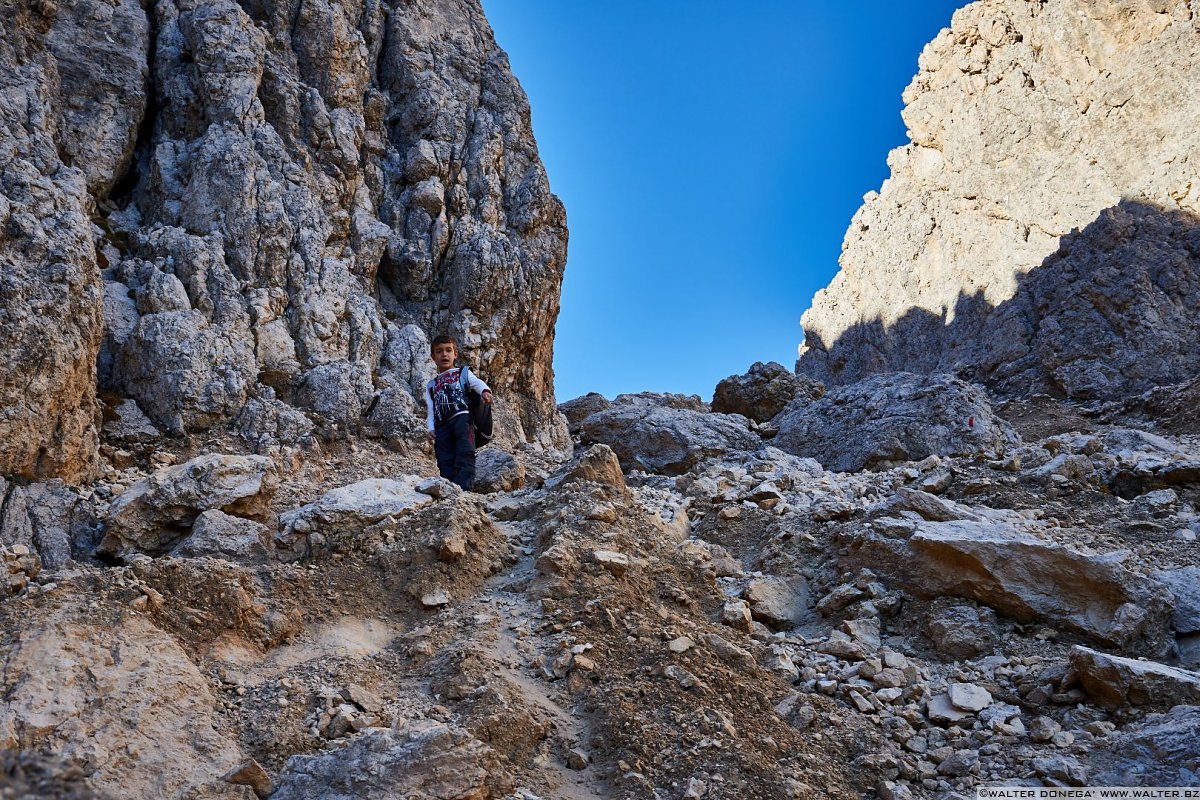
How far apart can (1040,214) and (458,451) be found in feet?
118

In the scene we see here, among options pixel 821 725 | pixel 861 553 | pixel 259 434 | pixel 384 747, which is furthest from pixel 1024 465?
pixel 259 434

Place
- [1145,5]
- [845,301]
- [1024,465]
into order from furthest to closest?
1. [845,301]
2. [1145,5]
3. [1024,465]

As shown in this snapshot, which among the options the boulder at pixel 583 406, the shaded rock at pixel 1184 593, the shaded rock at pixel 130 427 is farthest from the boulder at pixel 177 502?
the boulder at pixel 583 406

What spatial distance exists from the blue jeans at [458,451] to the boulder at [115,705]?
5.06 metres

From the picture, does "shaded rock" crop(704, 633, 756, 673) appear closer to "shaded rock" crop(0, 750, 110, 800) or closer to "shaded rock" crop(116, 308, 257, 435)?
"shaded rock" crop(0, 750, 110, 800)

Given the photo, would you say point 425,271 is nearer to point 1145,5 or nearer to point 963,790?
point 963,790

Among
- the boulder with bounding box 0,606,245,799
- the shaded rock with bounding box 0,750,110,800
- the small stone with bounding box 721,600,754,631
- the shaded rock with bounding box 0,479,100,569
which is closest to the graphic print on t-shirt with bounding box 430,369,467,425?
the shaded rock with bounding box 0,479,100,569

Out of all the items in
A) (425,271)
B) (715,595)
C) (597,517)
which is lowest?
(715,595)

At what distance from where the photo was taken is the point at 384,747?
5.22m

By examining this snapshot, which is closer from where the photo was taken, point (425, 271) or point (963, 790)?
point (963, 790)

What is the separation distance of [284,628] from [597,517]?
11.6ft

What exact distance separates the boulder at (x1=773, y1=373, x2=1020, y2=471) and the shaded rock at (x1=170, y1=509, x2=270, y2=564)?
433 inches

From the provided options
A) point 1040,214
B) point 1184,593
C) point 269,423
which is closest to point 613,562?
point 1184,593

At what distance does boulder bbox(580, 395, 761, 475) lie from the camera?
16.6 metres
